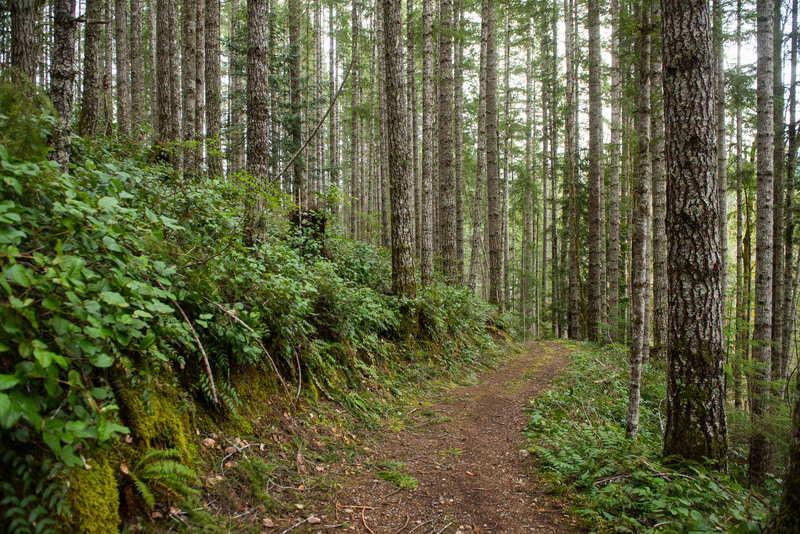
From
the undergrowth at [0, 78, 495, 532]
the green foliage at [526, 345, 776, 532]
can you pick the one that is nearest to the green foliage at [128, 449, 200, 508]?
the undergrowth at [0, 78, 495, 532]

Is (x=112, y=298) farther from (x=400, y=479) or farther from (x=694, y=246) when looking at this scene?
(x=694, y=246)

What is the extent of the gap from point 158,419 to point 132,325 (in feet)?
2.60

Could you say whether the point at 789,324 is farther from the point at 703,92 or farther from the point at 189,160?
the point at 189,160

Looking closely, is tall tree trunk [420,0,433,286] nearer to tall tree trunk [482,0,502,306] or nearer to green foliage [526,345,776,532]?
tall tree trunk [482,0,502,306]

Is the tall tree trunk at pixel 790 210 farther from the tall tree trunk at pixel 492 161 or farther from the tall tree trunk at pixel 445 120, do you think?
the tall tree trunk at pixel 445 120

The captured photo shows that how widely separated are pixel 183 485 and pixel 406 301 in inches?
210

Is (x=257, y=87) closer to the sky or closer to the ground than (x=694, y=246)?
closer to the sky

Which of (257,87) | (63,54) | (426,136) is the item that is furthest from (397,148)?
(426,136)

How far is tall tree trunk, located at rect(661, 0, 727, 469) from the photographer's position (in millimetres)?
3906

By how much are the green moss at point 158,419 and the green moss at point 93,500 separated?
0.32 meters

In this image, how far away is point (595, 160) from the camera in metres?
14.0

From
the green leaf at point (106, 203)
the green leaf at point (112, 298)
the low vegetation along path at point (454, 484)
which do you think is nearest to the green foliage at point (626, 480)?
the low vegetation along path at point (454, 484)

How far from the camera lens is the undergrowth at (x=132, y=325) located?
1.76 metres

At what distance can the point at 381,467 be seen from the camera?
4066 mm
